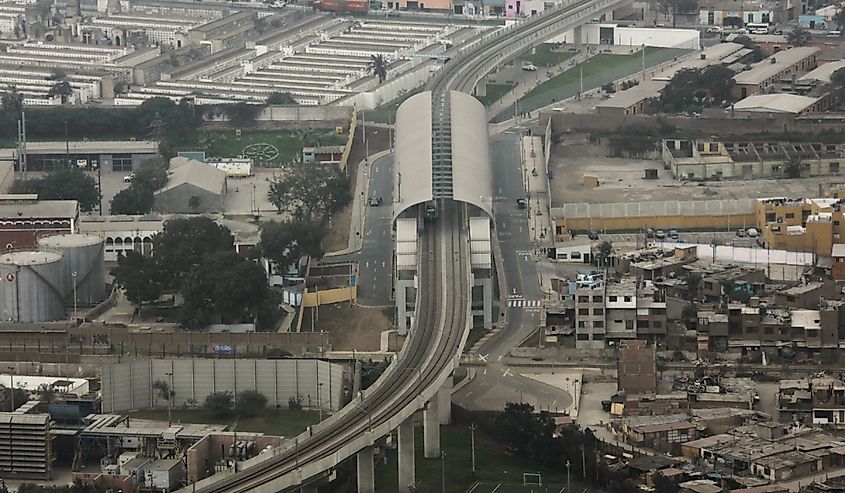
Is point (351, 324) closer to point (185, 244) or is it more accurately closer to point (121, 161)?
point (185, 244)

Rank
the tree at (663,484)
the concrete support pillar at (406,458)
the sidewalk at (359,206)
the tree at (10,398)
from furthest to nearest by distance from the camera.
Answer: the sidewalk at (359,206), the tree at (10,398), the concrete support pillar at (406,458), the tree at (663,484)

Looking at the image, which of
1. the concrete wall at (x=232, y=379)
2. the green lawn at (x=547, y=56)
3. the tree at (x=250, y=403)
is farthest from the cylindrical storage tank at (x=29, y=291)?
the green lawn at (x=547, y=56)

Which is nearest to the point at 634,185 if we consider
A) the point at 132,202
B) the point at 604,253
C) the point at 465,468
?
the point at 604,253

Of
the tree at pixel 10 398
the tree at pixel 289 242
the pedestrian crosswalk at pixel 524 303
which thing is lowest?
the tree at pixel 10 398

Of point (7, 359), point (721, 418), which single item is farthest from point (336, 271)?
point (721, 418)

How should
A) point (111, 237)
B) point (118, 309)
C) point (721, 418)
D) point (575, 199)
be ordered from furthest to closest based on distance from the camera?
point (575, 199) → point (111, 237) → point (118, 309) → point (721, 418)

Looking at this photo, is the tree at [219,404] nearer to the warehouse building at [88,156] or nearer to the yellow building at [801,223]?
the yellow building at [801,223]

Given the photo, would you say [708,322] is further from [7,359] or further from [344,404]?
[7,359]

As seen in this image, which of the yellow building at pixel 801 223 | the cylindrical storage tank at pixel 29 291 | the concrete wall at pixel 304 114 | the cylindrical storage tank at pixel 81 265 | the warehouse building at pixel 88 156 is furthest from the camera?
the concrete wall at pixel 304 114

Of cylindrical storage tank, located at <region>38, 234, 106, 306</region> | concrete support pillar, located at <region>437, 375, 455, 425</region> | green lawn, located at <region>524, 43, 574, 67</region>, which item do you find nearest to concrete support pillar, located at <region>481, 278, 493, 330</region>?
concrete support pillar, located at <region>437, 375, 455, 425</region>
